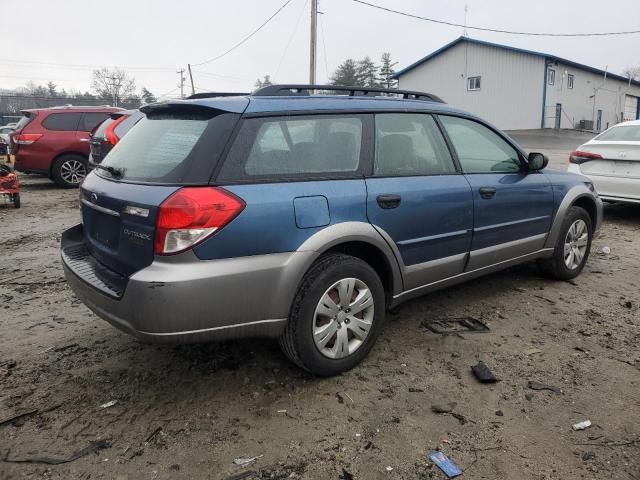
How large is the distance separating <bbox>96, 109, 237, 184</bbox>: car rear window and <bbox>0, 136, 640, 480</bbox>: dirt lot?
1.22 meters

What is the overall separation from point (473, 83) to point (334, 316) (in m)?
36.3

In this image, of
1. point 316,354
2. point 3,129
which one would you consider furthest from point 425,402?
point 3,129

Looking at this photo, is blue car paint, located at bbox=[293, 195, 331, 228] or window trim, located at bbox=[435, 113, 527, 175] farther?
window trim, located at bbox=[435, 113, 527, 175]

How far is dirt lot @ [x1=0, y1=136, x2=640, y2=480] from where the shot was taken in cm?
239

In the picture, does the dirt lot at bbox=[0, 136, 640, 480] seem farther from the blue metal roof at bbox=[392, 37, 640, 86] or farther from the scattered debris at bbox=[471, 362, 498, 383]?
the blue metal roof at bbox=[392, 37, 640, 86]

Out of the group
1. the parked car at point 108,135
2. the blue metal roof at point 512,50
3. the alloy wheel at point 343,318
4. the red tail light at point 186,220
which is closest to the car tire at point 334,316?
the alloy wheel at point 343,318

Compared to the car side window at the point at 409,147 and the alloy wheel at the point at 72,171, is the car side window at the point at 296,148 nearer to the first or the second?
the car side window at the point at 409,147

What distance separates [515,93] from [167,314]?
34823 mm

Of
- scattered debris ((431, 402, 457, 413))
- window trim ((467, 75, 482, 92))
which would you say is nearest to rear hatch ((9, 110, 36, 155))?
scattered debris ((431, 402, 457, 413))

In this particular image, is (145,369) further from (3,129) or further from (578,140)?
(578,140)

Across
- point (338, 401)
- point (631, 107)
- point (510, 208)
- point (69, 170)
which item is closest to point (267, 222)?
point (338, 401)

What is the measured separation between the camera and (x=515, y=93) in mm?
33219

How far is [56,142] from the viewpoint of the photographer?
35.7ft

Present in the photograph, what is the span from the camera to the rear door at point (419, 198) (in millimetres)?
3205
